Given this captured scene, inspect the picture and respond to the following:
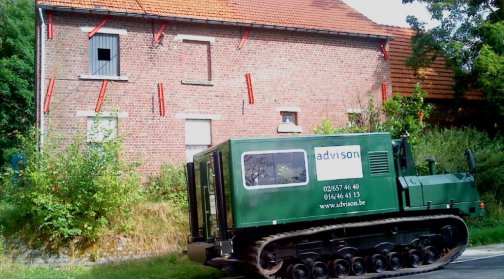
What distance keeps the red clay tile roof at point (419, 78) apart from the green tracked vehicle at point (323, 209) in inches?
499

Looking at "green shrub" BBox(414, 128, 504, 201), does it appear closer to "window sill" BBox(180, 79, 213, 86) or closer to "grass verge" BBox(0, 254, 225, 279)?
"window sill" BBox(180, 79, 213, 86)

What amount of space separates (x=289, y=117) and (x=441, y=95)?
7.32 meters

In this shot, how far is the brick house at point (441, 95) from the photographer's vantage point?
72.9 feet

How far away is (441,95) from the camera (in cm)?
2277

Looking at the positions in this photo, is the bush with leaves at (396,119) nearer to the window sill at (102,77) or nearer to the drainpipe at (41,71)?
the window sill at (102,77)

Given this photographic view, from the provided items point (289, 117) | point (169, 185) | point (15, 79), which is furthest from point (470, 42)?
point (15, 79)

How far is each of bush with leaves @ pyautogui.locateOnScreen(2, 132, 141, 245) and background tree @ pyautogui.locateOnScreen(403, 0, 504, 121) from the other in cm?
1242

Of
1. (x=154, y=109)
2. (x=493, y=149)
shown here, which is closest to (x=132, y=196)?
(x=154, y=109)

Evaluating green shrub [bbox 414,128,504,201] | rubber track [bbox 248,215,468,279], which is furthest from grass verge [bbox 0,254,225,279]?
green shrub [bbox 414,128,504,201]

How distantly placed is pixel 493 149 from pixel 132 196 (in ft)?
40.2

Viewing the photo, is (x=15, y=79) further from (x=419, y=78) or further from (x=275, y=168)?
(x=275, y=168)

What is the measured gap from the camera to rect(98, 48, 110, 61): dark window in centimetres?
1739

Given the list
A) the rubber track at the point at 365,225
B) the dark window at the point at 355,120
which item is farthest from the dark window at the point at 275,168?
the dark window at the point at 355,120

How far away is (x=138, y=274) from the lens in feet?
36.0
